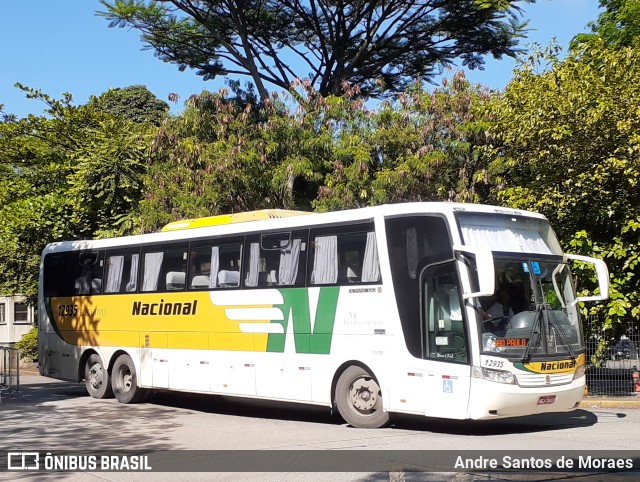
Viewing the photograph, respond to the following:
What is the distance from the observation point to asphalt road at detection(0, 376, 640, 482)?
31.4 ft

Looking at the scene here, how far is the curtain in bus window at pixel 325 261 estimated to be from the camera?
14320 millimetres

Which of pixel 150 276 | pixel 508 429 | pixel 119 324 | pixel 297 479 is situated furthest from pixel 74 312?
pixel 297 479

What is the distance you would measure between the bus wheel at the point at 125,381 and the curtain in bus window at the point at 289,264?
203 inches

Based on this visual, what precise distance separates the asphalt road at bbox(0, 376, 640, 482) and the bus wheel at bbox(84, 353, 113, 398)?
0.92 metres

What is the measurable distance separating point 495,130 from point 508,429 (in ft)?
27.4

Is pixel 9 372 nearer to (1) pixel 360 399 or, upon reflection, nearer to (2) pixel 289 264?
(2) pixel 289 264

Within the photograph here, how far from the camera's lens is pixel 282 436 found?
42.7 ft

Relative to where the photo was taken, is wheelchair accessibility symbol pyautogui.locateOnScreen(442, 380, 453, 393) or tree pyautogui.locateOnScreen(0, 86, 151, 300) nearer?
wheelchair accessibility symbol pyautogui.locateOnScreen(442, 380, 453, 393)

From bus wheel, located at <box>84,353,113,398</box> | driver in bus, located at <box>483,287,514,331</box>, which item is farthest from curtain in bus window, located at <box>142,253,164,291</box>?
driver in bus, located at <box>483,287,514,331</box>

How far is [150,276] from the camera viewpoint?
18.2 m

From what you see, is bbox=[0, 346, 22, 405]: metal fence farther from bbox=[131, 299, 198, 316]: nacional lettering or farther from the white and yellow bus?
bbox=[131, 299, 198, 316]: nacional lettering

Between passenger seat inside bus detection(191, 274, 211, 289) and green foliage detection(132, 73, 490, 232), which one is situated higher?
green foliage detection(132, 73, 490, 232)

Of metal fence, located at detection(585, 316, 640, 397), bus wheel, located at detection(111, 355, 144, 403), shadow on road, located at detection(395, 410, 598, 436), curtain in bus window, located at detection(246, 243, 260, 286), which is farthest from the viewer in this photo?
bus wheel, located at detection(111, 355, 144, 403)

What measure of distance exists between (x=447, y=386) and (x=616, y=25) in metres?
18.9
